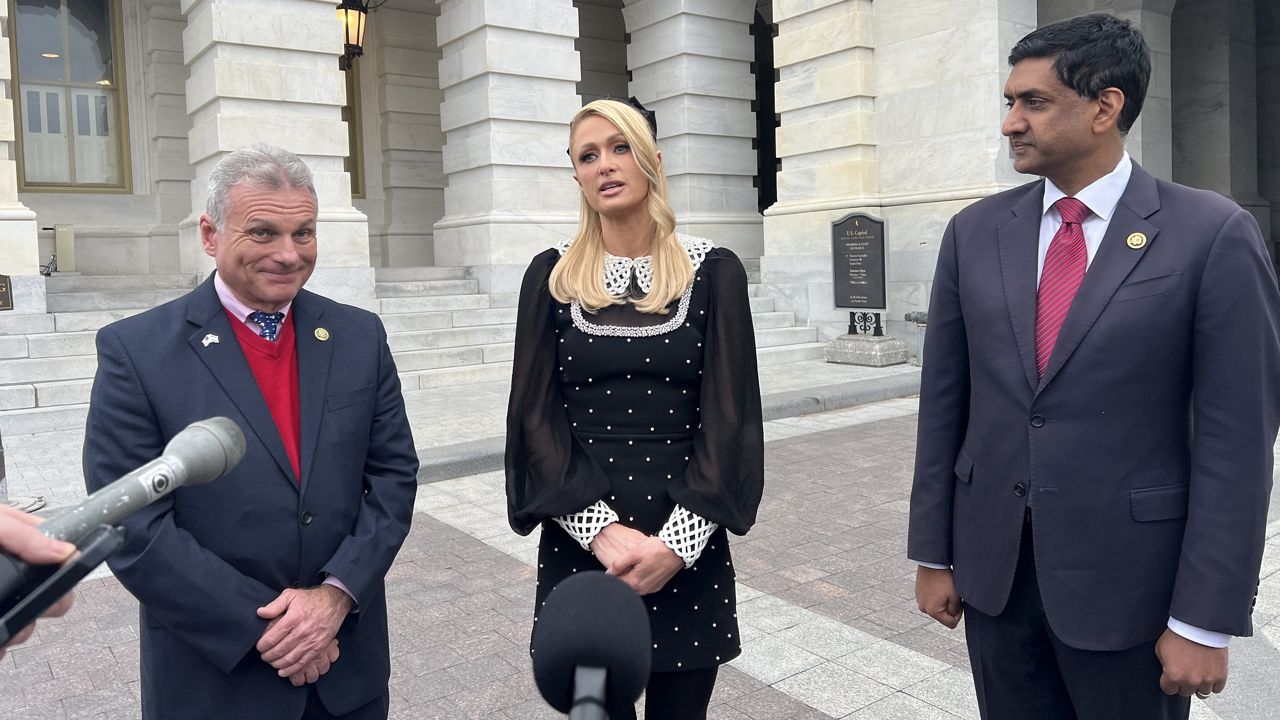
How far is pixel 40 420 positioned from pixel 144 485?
32.3ft

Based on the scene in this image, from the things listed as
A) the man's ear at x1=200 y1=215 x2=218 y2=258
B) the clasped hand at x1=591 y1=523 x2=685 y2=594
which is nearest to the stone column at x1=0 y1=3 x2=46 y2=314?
the man's ear at x1=200 y1=215 x2=218 y2=258

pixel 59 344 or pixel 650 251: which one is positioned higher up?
pixel 650 251

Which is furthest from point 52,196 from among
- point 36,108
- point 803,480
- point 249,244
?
point 249,244

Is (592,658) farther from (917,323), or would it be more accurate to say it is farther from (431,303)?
(917,323)

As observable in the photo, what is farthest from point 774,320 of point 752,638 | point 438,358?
point 752,638

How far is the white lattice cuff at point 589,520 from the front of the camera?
2488 millimetres

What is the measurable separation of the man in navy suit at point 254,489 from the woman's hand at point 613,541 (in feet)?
1.68

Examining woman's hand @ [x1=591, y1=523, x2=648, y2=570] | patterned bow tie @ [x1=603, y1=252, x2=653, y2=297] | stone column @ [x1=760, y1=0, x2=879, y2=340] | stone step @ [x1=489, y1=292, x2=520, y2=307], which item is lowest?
woman's hand @ [x1=591, y1=523, x2=648, y2=570]

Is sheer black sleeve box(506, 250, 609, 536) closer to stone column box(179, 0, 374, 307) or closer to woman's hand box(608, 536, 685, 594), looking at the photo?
woman's hand box(608, 536, 685, 594)

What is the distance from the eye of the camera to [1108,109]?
2.20 m

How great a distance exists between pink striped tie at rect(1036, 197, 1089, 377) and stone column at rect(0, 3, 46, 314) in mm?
11474

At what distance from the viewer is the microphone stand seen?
1.12 meters

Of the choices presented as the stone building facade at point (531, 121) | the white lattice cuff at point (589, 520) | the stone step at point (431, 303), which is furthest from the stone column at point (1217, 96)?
the white lattice cuff at point (589, 520)

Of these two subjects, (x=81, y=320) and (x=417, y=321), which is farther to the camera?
(x=417, y=321)
